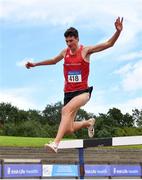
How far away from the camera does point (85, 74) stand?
5.80 m

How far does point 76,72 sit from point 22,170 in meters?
12.2

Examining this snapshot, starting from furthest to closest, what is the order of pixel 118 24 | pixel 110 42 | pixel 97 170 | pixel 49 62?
pixel 97 170, pixel 49 62, pixel 110 42, pixel 118 24

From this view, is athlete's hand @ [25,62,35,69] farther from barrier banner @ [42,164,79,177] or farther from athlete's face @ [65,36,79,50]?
barrier banner @ [42,164,79,177]

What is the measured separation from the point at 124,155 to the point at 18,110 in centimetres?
4018

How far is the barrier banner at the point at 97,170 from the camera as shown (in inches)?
725

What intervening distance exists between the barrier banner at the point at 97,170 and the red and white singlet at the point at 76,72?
41.7 ft

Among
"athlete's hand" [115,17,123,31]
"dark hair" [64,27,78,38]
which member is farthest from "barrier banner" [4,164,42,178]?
"athlete's hand" [115,17,123,31]

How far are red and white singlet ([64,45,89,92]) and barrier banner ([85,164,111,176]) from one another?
12722mm

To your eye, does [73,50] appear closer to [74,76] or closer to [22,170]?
[74,76]

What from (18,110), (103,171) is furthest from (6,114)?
(103,171)

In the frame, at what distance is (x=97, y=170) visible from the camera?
18.9 meters

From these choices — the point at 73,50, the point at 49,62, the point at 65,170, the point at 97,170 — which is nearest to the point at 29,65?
the point at 49,62

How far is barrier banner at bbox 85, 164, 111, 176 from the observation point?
18.4m

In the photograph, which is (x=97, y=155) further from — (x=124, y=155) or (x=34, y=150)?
→ (x=34, y=150)
